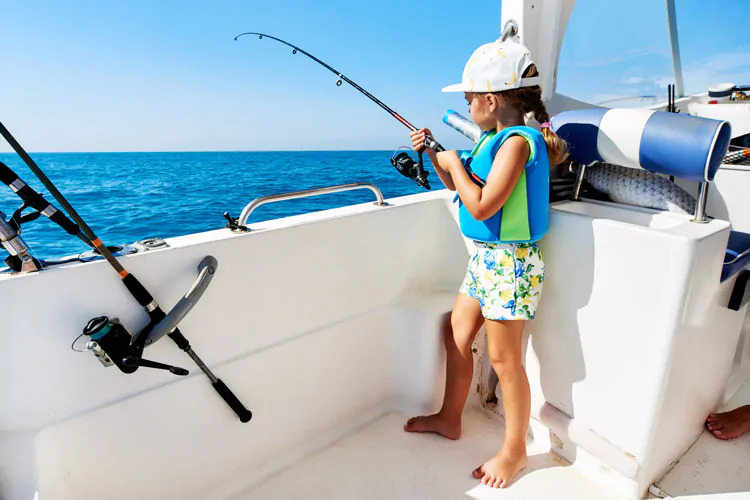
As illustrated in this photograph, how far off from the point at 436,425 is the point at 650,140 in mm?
1207

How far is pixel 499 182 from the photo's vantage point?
4.04 ft

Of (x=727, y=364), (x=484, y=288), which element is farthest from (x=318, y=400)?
(x=727, y=364)

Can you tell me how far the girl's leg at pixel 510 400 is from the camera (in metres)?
1.44

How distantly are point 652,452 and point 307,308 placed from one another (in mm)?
1186

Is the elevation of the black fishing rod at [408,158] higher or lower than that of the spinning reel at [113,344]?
higher

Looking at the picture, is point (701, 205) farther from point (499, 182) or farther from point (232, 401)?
point (232, 401)

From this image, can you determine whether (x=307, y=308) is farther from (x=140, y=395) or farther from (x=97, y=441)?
(x=97, y=441)

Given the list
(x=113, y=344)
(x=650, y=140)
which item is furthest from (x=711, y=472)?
(x=113, y=344)

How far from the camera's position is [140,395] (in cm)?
126

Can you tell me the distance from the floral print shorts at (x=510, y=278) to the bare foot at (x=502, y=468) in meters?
0.47

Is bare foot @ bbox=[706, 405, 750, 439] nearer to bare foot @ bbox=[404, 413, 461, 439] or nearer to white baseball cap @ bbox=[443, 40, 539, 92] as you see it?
bare foot @ bbox=[404, 413, 461, 439]

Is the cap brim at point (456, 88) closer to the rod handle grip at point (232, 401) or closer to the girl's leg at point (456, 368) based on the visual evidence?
the girl's leg at point (456, 368)

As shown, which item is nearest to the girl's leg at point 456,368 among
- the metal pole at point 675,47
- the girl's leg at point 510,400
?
the girl's leg at point 510,400

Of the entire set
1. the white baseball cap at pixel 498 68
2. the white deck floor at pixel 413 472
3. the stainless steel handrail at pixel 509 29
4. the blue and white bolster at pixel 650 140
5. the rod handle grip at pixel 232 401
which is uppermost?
the stainless steel handrail at pixel 509 29
